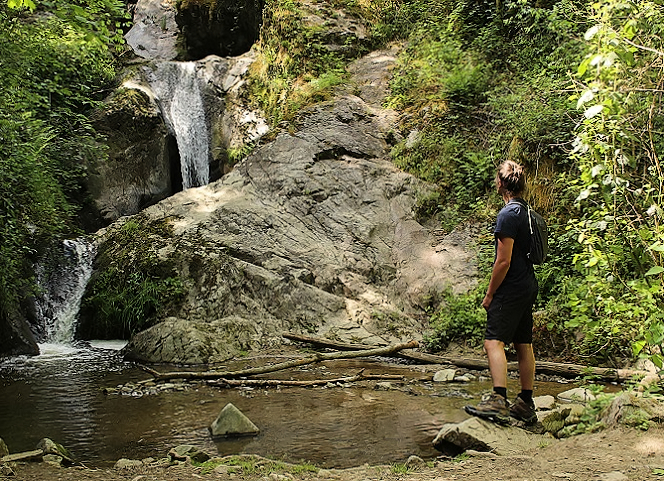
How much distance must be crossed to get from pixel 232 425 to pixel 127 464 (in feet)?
3.53

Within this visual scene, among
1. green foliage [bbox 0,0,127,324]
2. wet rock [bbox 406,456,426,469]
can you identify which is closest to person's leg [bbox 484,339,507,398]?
wet rock [bbox 406,456,426,469]

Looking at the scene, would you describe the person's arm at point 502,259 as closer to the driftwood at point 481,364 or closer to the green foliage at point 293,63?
the driftwood at point 481,364

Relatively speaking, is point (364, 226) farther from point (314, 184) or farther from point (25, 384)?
point (25, 384)

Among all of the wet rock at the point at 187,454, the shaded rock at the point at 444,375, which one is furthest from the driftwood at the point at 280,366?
the wet rock at the point at 187,454

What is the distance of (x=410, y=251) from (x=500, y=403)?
20.9 feet

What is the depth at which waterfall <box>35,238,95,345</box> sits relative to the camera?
34.0 ft

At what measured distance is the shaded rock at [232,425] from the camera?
5019mm

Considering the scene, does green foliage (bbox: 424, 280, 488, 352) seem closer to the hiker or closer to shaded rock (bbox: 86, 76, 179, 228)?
the hiker

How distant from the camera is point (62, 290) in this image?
10.9 metres

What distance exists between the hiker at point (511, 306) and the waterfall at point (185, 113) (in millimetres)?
11883

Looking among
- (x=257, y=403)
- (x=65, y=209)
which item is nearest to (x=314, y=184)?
(x=65, y=209)

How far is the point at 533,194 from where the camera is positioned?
980cm

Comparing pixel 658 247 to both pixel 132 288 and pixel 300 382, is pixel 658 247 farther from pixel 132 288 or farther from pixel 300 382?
pixel 132 288

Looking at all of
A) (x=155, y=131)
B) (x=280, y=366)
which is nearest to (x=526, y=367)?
(x=280, y=366)
